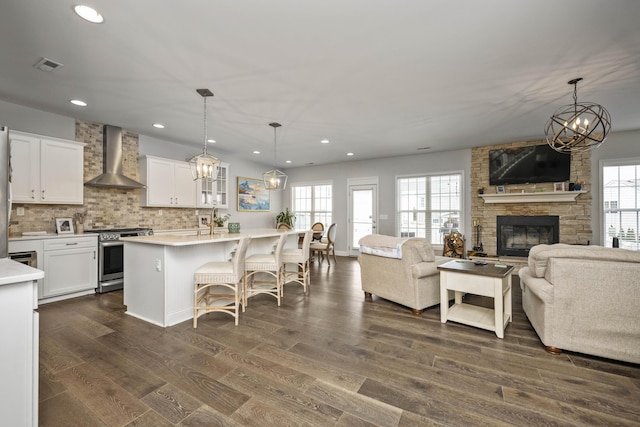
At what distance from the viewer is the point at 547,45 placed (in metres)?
2.38

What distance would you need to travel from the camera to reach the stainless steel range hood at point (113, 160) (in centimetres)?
453

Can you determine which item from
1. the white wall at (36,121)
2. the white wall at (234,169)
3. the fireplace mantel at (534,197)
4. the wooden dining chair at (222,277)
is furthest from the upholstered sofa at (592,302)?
the white wall at (36,121)

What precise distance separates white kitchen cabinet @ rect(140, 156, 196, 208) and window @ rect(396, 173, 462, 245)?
4912 mm

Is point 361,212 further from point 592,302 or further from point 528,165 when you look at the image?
point 592,302

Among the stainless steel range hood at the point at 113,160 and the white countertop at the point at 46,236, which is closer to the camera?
the white countertop at the point at 46,236

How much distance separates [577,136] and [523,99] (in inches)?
39.4

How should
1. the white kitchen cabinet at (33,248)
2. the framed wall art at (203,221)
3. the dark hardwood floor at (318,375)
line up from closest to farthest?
the dark hardwood floor at (318,375) < the white kitchen cabinet at (33,248) < the framed wall art at (203,221)

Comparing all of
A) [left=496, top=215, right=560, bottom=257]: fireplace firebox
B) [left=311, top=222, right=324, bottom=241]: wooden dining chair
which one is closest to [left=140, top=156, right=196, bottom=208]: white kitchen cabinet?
[left=311, top=222, right=324, bottom=241]: wooden dining chair

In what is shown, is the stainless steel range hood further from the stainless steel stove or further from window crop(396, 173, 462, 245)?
window crop(396, 173, 462, 245)

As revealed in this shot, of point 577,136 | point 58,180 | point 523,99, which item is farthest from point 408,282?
point 58,180

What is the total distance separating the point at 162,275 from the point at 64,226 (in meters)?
2.47

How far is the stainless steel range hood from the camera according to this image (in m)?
4.53

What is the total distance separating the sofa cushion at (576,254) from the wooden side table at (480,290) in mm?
283

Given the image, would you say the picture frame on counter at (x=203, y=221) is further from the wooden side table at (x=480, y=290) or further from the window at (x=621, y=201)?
the window at (x=621, y=201)
